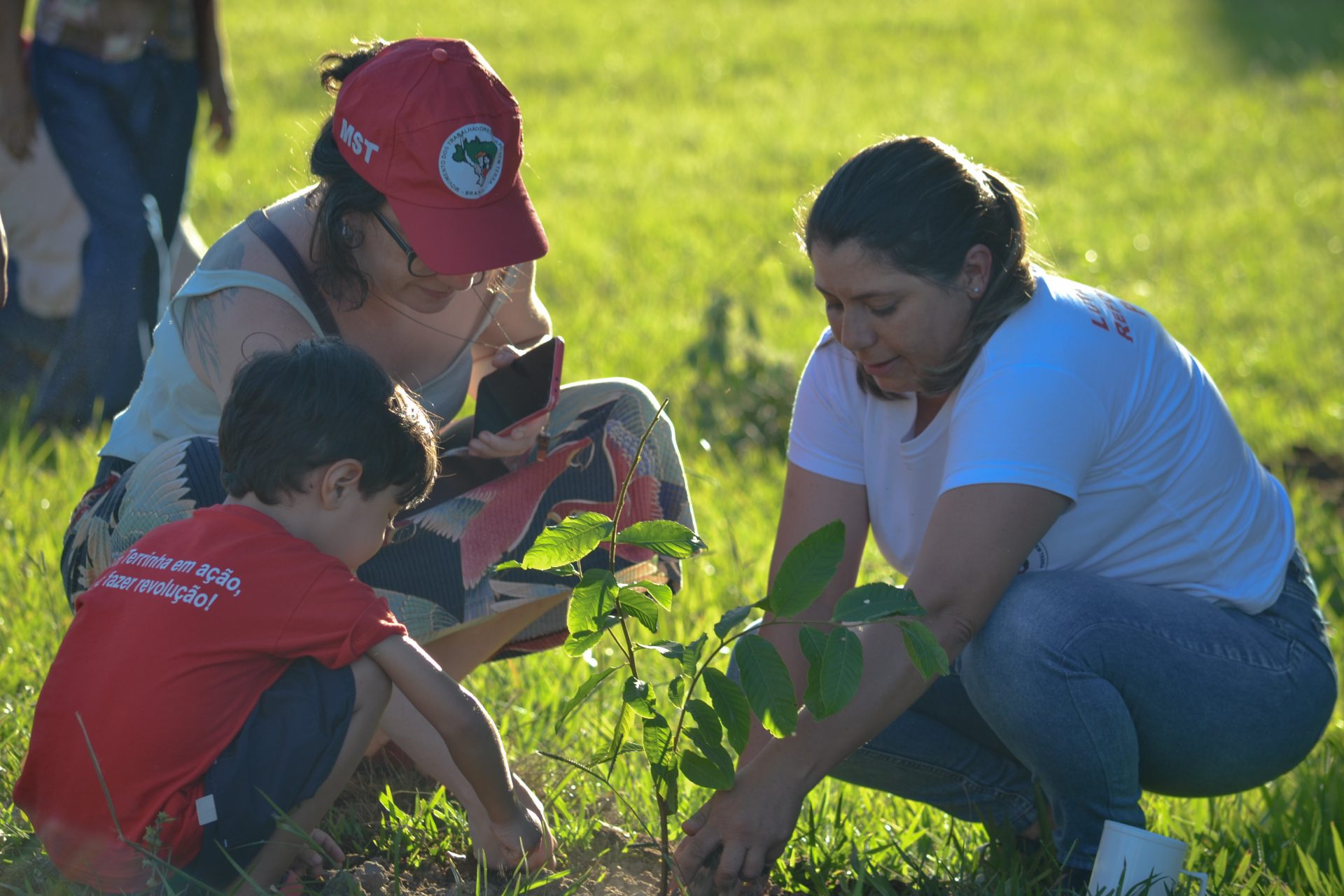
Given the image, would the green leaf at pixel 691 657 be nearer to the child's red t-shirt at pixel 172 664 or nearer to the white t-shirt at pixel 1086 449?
the child's red t-shirt at pixel 172 664

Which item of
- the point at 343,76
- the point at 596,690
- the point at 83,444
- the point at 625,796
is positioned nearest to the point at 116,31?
the point at 83,444

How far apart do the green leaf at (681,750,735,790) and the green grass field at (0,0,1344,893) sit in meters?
0.43

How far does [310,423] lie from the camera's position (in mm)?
2059

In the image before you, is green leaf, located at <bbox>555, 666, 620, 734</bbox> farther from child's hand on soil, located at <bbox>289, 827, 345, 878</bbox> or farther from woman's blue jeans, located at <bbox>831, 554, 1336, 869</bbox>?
woman's blue jeans, located at <bbox>831, 554, 1336, 869</bbox>

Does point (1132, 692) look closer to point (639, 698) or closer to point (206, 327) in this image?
point (639, 698)

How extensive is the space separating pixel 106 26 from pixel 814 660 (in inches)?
136

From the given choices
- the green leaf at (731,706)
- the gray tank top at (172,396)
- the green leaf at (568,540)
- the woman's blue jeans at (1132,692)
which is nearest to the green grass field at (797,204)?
the woman's blue jeans at (1132,692)

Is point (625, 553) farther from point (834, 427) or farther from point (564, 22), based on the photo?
point (564, 22)

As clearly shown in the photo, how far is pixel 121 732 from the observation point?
76.9 inches

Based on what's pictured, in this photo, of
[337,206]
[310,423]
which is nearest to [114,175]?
[337,206]

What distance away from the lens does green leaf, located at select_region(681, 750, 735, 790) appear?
1984 mm

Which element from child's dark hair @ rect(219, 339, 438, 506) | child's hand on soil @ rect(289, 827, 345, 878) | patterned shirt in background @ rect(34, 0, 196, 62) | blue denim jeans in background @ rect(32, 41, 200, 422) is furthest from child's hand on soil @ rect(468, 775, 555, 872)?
patterned shirt in background @ rect(34, 0, 196, 62)

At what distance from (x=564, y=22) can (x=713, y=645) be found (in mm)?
11211

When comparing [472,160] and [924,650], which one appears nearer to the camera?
[924,650]
